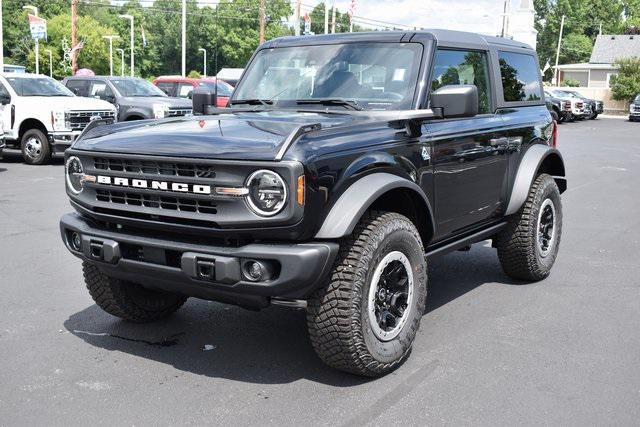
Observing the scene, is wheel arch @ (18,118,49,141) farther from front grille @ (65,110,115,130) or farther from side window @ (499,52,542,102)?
side window @ (499,52,542,102)

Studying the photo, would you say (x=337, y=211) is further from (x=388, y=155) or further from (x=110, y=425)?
(x=110, y=425)

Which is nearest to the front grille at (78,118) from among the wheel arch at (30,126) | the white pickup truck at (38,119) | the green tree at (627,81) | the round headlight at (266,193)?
the white pickup truck at (38,119)

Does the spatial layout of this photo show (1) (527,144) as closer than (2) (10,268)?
Yes

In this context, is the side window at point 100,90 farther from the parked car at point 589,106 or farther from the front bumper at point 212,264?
the parked car at point 589,106

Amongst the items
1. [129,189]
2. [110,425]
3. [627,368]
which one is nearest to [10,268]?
[129,189]

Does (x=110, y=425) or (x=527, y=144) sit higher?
(x=527, y=144)

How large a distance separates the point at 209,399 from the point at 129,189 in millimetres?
→ 1206

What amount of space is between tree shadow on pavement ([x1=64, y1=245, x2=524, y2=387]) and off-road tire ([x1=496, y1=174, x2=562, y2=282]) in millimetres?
580

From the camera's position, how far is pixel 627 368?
4465 millimetres

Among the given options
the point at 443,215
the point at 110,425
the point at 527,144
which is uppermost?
the point at 527,144

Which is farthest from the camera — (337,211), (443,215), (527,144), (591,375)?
(527,144)

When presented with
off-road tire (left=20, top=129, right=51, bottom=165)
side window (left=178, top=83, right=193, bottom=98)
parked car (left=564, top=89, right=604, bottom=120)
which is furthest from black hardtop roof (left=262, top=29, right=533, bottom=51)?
parked car (left=564, top=89, right=604, bottom=120)

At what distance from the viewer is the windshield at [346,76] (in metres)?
4.99

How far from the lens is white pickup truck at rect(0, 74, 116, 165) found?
15.2 metres
